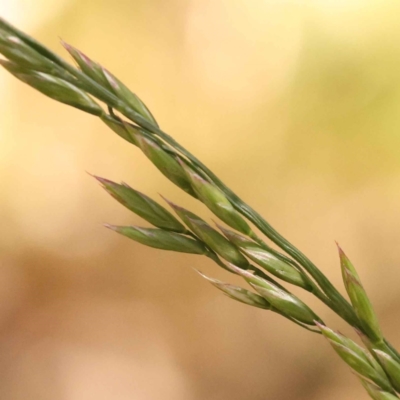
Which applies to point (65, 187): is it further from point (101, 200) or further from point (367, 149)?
point (367, 149)

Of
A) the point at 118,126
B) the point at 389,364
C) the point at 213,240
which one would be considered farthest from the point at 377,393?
the point at 118,126

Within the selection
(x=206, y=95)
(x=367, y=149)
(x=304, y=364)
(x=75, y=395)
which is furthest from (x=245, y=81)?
(x=75, y=395)

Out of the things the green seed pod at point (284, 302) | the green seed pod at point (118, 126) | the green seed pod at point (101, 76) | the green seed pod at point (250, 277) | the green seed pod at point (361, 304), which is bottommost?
the green seed pod at point (361, 304)

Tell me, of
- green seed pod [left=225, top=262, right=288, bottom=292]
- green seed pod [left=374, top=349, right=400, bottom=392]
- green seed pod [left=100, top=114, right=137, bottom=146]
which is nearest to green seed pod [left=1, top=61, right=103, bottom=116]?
green seed pod [left=100, top=114, right=137, bottom=146]

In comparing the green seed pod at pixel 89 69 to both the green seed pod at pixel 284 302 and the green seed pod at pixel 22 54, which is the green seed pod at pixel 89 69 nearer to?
the green seed pod at pixel 22 54

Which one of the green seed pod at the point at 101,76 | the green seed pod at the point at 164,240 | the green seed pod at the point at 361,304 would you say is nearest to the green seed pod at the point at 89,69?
the green seed pod at the point at 101,76

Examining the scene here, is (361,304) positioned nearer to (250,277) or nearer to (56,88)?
(250,277)

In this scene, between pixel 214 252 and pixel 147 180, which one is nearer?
pixel 214 252
